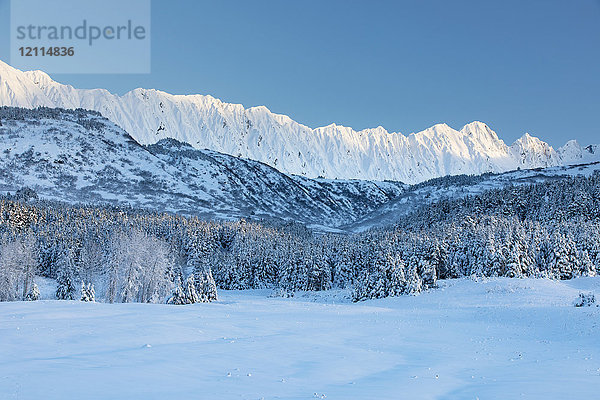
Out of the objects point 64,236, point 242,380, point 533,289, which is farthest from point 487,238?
point 64,236

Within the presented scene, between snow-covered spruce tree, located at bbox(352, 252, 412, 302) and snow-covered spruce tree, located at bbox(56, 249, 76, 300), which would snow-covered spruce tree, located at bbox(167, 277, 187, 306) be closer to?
snow-covered spruce tree, located at bbox(352, 252, 412, 302)

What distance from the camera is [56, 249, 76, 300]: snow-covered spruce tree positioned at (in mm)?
75250

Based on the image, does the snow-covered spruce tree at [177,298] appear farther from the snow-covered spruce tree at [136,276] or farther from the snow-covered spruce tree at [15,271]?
the snow-covered spruce tree at [15,271]

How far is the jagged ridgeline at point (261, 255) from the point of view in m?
72.8

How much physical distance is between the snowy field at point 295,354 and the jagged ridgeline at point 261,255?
26.8 meters

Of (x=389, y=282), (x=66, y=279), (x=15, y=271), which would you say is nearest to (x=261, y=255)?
(x=66, y=279)

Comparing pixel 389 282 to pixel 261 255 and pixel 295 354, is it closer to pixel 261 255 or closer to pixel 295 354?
pixel 295 354

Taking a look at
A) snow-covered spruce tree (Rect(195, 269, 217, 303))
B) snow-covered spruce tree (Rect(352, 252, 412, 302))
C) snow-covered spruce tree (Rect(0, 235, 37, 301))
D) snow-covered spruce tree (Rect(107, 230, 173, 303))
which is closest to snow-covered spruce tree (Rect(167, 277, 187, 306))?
snow-covered spruce tree (Rect(195, 269, 217, 303))

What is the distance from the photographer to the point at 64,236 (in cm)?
11438

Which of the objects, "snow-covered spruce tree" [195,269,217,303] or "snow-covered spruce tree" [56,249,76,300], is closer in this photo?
"snow-covered spruce tree" [195,269,217,303]

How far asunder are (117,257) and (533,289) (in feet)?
214

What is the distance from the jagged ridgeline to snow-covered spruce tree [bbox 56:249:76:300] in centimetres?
27

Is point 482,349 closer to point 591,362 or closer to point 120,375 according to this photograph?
point 591,362

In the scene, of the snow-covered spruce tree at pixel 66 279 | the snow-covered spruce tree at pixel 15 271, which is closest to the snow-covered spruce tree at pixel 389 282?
the snow-covered spruce tree at pixel 66 279
